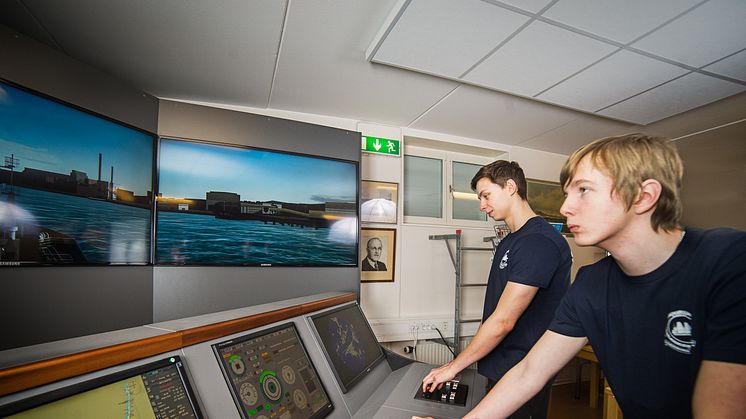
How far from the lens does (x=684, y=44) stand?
201 centimetres

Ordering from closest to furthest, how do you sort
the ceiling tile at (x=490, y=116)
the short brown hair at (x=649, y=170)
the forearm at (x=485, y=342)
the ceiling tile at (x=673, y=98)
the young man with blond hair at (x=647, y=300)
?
the young man with blond hair at (x=647, y=300), the short brown hair at (x=649, y=170), the forearm at (x=485, y=342), the ceiling tile at (x=673, y=98), the ceiling tile at (x=490, y=116)

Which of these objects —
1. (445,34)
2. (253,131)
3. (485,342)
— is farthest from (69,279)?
(445,34)

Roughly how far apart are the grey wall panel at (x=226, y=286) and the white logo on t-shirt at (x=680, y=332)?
6.81 ft

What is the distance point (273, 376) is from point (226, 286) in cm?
152

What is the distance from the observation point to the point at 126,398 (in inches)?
26.1

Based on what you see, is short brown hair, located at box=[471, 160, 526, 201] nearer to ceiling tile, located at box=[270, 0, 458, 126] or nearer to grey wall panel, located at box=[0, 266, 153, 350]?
ceiling tile, located at box=[270, 0, 458, 126]

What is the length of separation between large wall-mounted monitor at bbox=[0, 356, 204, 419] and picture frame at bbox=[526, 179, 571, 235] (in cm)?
411

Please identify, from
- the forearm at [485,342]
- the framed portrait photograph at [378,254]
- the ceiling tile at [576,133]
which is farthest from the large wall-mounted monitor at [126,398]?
the ceiling tile at [576,133]

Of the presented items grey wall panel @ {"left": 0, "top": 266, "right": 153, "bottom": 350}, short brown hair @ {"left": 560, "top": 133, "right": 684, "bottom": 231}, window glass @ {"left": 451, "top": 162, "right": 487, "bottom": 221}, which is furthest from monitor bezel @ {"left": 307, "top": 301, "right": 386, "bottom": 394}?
window glass @ {"left": 451, "top": 162, "right": 487, "bottom": 221}

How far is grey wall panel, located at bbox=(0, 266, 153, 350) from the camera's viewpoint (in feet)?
5.09

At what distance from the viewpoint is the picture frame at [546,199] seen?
4.17 m

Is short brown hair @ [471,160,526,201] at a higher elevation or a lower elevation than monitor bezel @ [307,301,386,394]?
higher

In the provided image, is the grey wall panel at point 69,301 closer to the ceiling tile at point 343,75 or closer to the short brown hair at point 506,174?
the ceiling tile at point 343,75

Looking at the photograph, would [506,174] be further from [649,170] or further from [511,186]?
[649,170]
